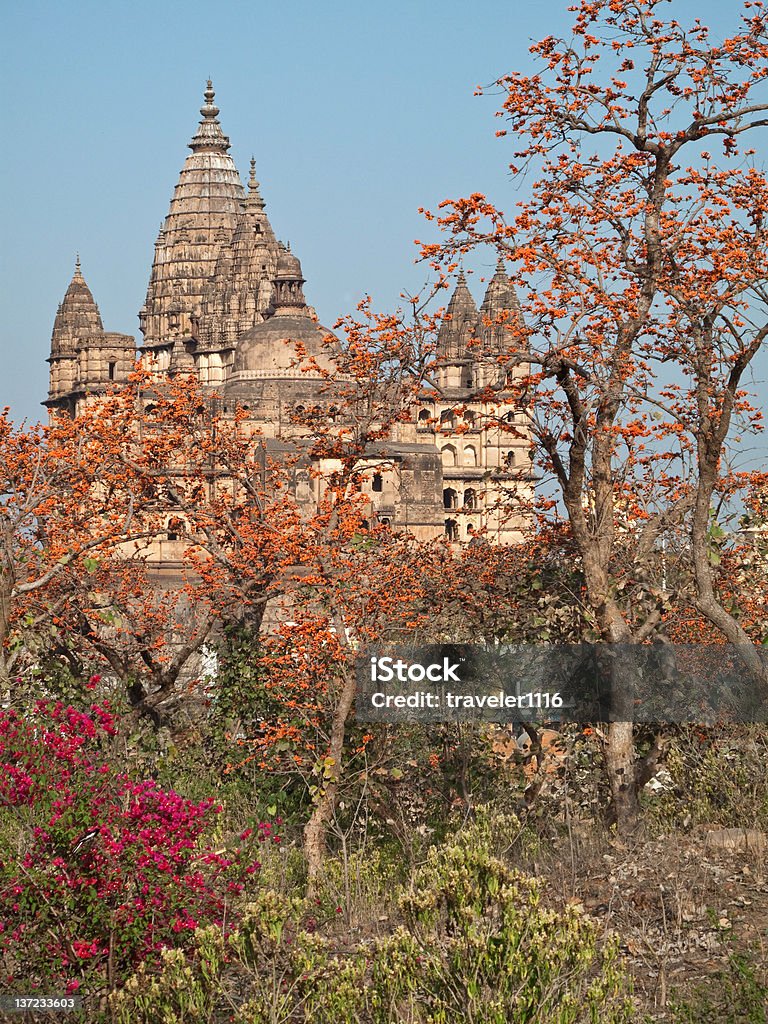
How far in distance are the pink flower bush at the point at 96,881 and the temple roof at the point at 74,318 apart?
203ft

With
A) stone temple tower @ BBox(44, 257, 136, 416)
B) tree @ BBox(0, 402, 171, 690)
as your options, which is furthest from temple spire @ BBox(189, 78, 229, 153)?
tree @ BBox(0, 402, 171, 690)

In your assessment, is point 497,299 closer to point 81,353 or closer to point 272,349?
point 272,349

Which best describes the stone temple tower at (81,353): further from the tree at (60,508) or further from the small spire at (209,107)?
the tree at (60,508)

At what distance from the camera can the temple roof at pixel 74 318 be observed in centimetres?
6912

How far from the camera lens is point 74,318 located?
6988 cm

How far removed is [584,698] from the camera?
472 inches

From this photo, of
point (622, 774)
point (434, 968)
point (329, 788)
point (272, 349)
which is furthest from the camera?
point (272, 349)

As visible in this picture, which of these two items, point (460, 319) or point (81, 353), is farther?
point (81, 353)

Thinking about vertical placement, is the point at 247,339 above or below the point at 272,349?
above

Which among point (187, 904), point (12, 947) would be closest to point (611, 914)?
point (187, 904)

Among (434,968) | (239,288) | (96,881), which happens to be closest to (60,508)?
(96,881)

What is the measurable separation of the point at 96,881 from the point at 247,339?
48.4 m

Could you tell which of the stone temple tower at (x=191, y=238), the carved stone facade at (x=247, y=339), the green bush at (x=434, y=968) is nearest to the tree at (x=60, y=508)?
the green bush at (x=434, y=968)

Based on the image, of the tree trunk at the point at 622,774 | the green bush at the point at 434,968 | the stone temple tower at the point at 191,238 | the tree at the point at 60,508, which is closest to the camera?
the green bush at the point at 434,968
